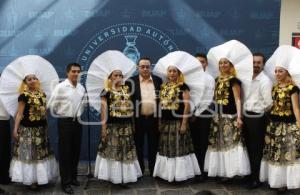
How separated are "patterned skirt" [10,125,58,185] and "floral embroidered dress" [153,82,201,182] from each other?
1.40m

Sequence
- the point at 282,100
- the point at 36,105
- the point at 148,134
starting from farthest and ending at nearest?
the point at 148,134, the point at 36,105, the point at 282,100

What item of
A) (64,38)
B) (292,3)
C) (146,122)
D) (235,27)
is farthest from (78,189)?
(292,3)

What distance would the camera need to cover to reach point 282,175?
15.7 feet

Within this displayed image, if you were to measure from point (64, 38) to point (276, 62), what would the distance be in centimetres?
295

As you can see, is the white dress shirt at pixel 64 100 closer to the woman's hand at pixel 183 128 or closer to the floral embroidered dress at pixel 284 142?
the woman's hand at pixel 183 128

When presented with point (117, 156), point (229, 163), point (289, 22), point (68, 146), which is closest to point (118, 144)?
point (117, 156)

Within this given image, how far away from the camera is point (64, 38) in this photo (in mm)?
6008

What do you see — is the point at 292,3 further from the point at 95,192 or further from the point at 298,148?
the point at 95,192

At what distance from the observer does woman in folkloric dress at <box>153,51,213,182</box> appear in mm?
5070

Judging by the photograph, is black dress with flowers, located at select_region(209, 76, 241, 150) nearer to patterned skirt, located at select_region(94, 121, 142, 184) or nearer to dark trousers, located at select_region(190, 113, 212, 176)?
dark trousers, located at select_region(190, 113, 212, 176)

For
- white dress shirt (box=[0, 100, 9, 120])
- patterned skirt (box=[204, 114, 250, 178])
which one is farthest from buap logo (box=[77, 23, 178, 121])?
patterned skirt (box=[204, 114, 250, 178])

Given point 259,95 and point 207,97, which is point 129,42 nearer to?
point 207,97

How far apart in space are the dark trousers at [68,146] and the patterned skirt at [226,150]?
164 cm

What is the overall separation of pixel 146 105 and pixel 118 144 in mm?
655
